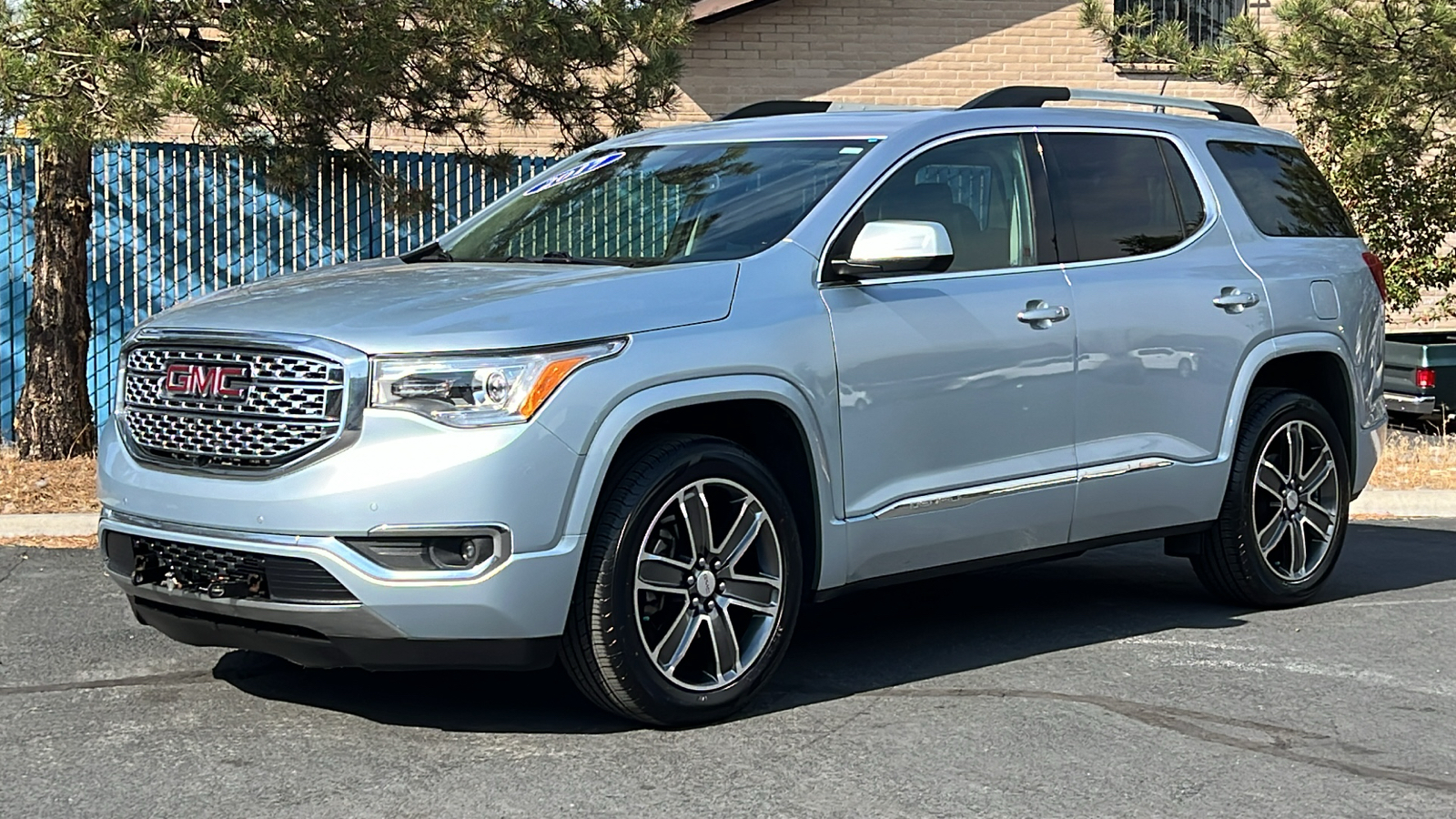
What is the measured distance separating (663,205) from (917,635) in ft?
6.24

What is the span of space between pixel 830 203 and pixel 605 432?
129 cm

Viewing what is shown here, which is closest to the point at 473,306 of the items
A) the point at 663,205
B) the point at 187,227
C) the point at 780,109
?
the point at 663,205

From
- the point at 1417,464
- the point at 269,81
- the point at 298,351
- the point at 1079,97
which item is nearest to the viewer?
the point at 298,351

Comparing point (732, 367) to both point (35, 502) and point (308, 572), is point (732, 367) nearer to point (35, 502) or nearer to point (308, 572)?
→ point (308, 572)

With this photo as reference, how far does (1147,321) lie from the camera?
6.74 m

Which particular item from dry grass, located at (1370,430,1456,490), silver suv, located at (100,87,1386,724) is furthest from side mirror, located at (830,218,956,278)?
dry grass, located at (1370,430,1456,490)

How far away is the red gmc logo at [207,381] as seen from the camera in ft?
17.0

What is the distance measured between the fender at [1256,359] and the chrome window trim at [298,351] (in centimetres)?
359

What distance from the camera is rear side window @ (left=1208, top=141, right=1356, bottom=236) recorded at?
7551 millimetres

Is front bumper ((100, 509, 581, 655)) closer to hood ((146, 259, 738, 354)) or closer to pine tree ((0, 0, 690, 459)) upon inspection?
hood ((146, 259, 738, 354))

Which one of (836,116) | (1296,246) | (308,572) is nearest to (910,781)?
(308,572)

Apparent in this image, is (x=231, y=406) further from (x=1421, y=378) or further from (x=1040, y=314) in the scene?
(x=1421, y=378)

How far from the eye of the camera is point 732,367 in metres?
5.45

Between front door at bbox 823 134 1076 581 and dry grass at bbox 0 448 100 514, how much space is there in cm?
544
